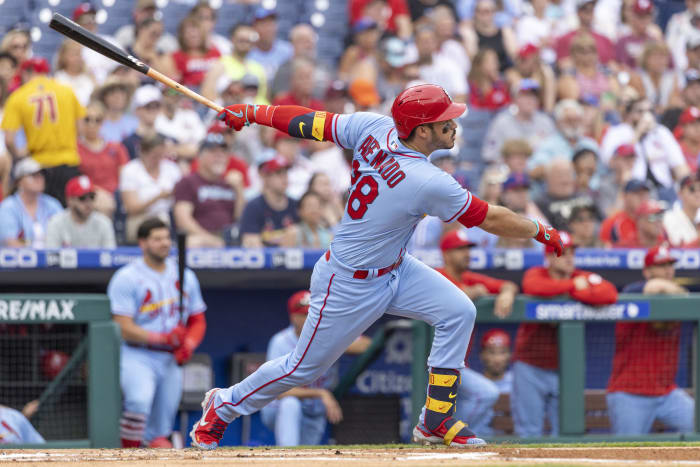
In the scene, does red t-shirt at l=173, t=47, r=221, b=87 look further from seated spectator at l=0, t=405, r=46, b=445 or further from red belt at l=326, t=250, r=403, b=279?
red belt at l=326, t=250, r=403, b=279

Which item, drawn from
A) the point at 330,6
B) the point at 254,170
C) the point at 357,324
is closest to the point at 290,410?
the point at 357,324

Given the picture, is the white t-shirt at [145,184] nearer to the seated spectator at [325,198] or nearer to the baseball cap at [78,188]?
the baseball cap at [78,188]

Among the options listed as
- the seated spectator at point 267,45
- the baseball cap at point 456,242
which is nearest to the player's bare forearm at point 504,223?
the baseball cap at point 456,242

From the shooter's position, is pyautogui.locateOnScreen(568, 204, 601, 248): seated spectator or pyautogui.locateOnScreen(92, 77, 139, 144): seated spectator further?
pyautogui.locateOnScreen(92, 77, 139, 144): seated spectator

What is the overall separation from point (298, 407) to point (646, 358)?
2183mm

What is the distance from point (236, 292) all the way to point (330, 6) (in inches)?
188

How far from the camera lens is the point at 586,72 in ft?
37.0

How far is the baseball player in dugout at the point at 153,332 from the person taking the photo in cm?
690

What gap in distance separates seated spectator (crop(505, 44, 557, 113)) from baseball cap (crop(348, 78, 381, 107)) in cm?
146

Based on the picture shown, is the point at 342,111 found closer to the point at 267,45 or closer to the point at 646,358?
the point at 267,45

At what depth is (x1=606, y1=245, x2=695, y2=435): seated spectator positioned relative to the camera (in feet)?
22.8

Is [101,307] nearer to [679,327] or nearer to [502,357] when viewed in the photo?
[502,357]

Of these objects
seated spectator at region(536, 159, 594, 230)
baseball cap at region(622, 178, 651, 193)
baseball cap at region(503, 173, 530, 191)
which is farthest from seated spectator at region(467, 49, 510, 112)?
baseball cap at region(622, 178, 651, 193)

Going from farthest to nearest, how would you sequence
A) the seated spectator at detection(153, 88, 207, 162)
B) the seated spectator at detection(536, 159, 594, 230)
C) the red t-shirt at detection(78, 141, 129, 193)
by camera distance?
the seated spectator at detection(153, 88, 207, 162) < the seated spectator at detection(536, 159, 594, 230) < the red t-shirt at detection(78, 141, 129, 193)
